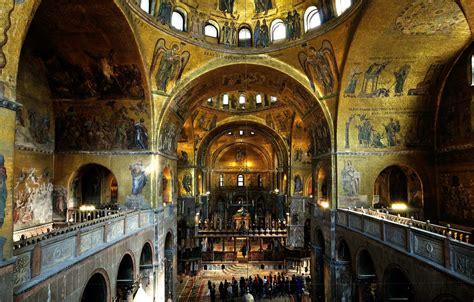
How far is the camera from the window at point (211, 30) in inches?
723

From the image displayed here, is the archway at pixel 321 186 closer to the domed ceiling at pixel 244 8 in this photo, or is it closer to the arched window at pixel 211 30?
the domed ceiling at pixel 244 8

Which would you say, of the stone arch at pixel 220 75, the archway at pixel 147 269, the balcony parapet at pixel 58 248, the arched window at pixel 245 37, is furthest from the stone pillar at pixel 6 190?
the arched window at pixel 245 37

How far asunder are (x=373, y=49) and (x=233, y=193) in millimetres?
33940

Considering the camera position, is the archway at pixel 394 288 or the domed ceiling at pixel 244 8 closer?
the archway at pixel 394 288

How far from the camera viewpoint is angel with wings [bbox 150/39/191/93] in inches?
635

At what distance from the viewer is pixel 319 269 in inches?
805

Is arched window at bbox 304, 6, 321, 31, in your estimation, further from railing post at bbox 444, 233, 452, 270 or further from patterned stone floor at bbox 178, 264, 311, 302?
patterned stone floor at bbox 178, 264, 311, 302

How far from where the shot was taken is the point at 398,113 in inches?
677

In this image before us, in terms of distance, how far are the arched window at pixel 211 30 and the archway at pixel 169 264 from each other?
12633 mm

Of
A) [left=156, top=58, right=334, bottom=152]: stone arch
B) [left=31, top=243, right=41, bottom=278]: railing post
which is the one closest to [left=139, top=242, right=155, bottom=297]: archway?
[left=156, top=58, right=334, bottom=152]: stone arch

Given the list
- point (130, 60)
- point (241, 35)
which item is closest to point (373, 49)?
point (241, 35)

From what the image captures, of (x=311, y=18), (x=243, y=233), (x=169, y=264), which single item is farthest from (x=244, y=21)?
(x=243, y=233)

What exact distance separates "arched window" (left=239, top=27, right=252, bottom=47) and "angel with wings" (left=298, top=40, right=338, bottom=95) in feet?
10.5

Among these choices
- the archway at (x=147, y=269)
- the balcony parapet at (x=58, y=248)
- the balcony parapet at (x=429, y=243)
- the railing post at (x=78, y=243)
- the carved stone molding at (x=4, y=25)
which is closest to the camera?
the carved stone molding at (x=4, y=25)
